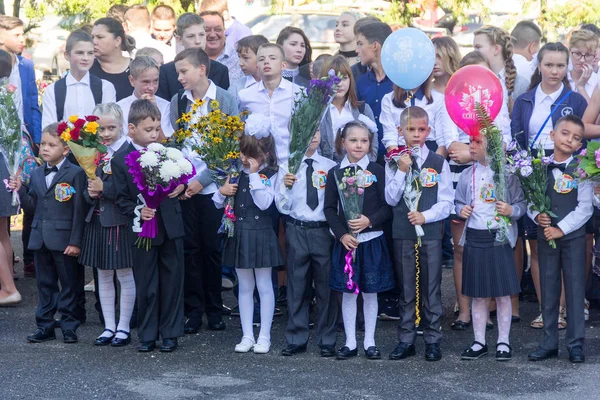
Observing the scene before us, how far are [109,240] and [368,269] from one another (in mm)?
1946

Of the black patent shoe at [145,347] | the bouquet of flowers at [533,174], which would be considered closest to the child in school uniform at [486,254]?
the bouquet of flowers at [533,174]

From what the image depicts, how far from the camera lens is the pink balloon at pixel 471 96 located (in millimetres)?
7160

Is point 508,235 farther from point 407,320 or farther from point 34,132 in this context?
point 34,132

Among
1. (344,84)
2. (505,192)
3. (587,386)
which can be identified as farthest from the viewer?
(344,84)

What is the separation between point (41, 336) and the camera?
7645 millimetres

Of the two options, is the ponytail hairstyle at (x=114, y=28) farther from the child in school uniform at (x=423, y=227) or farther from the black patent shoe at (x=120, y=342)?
the child in school uniform at (x=423, y=227)

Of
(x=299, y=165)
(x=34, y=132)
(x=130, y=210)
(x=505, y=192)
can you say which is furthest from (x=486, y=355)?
(x=34, y=132)

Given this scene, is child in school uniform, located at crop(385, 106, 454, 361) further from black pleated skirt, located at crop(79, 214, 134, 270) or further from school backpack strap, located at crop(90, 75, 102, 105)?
school backpack strap, located at crop(90, 75, 102, 105)

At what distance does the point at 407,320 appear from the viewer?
7148 mm

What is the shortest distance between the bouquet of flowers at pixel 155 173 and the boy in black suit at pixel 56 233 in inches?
29.7

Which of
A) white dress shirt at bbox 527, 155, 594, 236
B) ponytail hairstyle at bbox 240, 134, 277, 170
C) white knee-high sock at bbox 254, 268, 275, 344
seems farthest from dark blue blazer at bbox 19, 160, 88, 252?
white dress shirt at bbox 527, 155, 594, 236

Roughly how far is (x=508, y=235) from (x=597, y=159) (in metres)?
0.85

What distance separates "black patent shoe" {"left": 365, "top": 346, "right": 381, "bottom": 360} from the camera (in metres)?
7.09

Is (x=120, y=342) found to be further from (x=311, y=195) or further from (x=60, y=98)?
(x=60, y=98)
